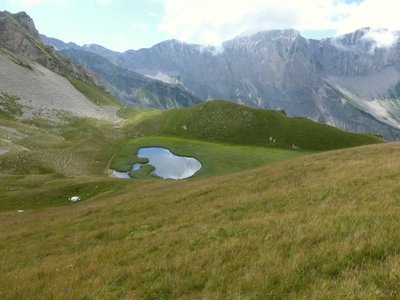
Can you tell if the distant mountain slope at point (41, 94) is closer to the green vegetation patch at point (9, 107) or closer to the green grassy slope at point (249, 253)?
the green vegetation patch at point (9, 107)

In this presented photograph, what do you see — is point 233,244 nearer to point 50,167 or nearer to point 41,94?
point 50,167

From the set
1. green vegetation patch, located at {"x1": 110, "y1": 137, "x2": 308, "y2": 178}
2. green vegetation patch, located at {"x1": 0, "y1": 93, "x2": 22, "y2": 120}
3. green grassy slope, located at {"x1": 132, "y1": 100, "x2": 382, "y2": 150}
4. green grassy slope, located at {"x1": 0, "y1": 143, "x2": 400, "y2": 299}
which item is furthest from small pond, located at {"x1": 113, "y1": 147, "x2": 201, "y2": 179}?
green vegetation patch, located at {"x1": 0, "y1": 93, "x2": 22, "y2": 120}

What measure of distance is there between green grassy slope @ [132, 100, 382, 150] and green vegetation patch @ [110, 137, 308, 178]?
45.4 ft

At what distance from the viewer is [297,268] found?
9203 mm

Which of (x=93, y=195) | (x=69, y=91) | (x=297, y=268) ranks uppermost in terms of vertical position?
(x=69, y=91)

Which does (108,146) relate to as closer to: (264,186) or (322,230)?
(264,186)

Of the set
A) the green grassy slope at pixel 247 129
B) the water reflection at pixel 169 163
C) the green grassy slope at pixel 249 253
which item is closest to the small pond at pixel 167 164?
the water reflection at pixel 169 163

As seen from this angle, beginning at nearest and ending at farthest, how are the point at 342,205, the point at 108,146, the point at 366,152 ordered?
the point at 342,205 → the point at 366,152 → the point at 108,146

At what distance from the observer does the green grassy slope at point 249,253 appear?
8.67m

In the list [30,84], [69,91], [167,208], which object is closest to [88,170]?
[167,208]

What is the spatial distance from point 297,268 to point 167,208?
1789cm

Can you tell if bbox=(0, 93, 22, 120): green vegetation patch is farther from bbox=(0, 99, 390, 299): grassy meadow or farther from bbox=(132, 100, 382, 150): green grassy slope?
bbox=(0, 99, 390, 299): grassy meadow

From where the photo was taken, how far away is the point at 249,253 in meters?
11.1

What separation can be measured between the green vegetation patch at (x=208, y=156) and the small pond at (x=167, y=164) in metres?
1.31
